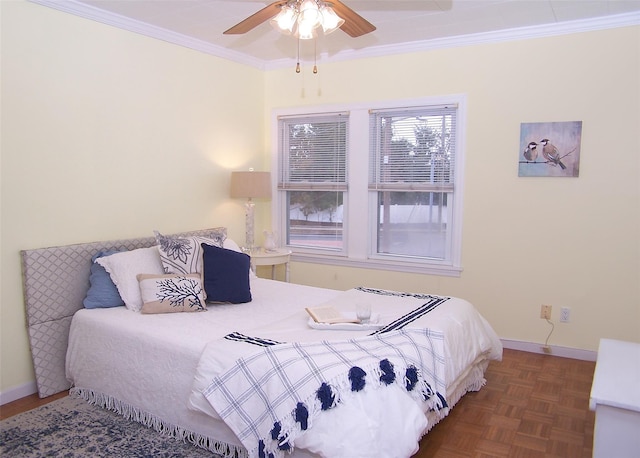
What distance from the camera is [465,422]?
9.36ft

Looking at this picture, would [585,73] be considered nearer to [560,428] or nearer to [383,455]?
[560,428]

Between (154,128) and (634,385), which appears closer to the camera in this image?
(634,385)

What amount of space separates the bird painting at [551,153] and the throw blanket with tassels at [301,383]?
216 cm

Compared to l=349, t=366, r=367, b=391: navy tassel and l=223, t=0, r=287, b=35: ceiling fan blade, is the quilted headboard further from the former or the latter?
l=349, t=366, r=367, b=391: navy tassel

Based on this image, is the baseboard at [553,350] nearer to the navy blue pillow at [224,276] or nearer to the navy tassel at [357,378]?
the navy blue pillow at [224,276]

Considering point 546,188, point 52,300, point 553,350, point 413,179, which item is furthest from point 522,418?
point 52,300

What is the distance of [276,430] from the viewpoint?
6.87 ft

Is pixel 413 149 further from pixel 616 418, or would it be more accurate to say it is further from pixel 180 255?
pixel 616 418

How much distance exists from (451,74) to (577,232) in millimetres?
1628

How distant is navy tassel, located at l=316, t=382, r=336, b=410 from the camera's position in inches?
80.4

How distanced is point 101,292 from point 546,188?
3.33 m

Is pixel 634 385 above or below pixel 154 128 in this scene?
below

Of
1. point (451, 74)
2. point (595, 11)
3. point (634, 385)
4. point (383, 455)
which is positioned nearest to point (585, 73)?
point (595, 11)

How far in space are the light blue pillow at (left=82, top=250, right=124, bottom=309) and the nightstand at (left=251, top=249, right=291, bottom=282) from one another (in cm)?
135
